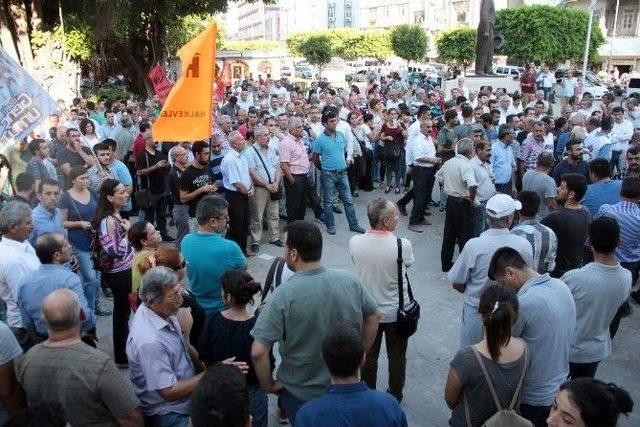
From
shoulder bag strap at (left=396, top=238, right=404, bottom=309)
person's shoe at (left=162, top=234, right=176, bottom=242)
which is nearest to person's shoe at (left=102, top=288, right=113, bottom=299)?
person's shoe at (left=162, top=234, right=176, bottom=242)

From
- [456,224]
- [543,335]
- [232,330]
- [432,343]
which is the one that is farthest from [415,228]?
[232,330]

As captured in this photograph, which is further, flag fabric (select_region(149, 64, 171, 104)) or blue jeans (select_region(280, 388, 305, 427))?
flag fabric (select_region(149, 64, 171, 104))

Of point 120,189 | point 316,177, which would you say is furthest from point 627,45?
point 120,189

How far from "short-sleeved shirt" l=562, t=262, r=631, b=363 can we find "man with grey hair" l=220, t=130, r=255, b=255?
4779 millimetres

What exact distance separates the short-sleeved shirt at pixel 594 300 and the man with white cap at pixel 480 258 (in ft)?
1.69

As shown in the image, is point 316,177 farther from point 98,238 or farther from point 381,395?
point 381,395

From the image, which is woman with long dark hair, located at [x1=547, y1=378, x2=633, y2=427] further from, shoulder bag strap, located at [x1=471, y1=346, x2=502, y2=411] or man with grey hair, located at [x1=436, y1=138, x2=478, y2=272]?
man with grey hair, located at [x1=436, y1=138, x2=478, y2=272]

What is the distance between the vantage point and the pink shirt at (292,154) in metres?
8.47

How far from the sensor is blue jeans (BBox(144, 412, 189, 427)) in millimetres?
3109

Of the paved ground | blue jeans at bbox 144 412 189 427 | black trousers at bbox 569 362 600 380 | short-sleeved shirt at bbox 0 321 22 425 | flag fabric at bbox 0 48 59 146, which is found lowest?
the paved ground

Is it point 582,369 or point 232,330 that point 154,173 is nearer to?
point 232,330

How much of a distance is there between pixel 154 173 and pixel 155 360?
5.86m

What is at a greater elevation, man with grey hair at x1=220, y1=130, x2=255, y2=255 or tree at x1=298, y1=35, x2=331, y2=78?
tree at x1=298, y1=35, x2=331, y2=78

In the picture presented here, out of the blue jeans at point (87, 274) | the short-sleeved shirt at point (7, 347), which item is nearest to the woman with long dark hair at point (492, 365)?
the short-sleeved shirt at point (7, 347)
